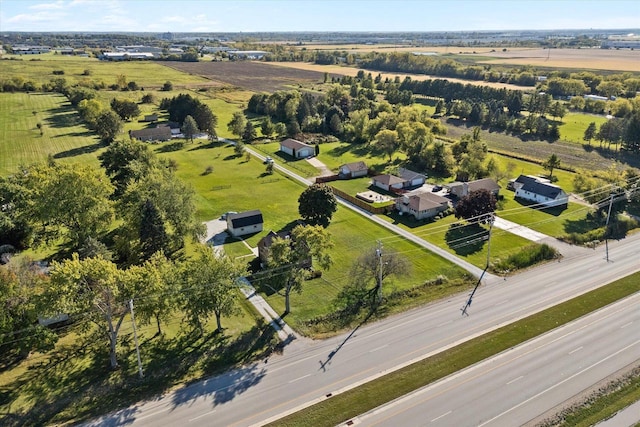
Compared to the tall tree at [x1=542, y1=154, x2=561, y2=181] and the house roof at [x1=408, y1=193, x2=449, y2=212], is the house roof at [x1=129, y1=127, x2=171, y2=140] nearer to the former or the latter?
the house roof at [x1=408, y1=193, x2=449, y2=212]

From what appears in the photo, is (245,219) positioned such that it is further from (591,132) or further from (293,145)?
(591,132)

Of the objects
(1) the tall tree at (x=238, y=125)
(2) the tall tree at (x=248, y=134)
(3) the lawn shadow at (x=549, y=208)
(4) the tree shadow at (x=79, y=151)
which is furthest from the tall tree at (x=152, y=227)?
(1) the tall tree at (x=238, y=125)

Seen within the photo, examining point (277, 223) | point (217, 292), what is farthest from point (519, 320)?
point (277, 223)

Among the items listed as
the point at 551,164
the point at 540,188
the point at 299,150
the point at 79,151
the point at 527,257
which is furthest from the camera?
the point at 299,150

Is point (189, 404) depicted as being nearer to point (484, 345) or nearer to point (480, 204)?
point (484, 345)

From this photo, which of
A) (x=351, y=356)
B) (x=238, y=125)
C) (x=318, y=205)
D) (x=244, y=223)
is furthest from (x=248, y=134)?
(x=351, y=356)

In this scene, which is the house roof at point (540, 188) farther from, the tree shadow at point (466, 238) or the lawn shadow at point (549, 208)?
the tree shadow at point (466, 238)
